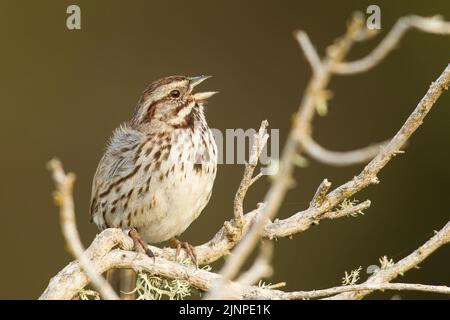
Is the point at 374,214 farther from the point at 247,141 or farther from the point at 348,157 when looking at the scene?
the point at 348,157

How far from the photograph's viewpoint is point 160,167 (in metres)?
3.03

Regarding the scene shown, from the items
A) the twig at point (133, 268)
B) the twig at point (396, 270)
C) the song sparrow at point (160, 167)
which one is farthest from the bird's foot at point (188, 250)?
the twig at point (396, 270)

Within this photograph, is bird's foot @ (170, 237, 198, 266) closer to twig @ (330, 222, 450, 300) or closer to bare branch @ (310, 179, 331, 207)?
bare branch @ (310, 179, 331, 207)

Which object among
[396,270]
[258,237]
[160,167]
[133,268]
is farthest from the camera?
[160,167]

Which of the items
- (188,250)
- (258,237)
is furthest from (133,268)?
(258,237)

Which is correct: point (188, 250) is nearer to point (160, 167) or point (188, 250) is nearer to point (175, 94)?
point (160, 167)

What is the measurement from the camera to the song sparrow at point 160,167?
9.91ft

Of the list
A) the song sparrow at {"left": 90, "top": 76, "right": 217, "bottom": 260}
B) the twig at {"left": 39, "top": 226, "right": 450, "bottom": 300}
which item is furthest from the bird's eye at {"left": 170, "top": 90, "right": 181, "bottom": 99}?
the twig at {"left": 39, "top": 226, "right": 450, "bottom": 300}

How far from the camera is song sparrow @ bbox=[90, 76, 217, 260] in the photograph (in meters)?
3.02

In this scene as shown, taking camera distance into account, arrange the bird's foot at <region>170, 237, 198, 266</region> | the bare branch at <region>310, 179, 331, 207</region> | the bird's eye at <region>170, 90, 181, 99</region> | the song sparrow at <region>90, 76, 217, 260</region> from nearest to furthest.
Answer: the bare branch at <region>310, 179, 331, 207</region>, the bird's foot at <region>170, 237, 198, 266</region>, the song sparrow at <region>90, 76, 217, 260</region>, the bird's eye at <region>170, 90, 181, 99</region>

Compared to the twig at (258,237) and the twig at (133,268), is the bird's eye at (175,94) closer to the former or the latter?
the twig at (258,237)

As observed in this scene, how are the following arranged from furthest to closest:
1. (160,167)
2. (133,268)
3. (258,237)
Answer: (160,167), (133,268), (258,237)
